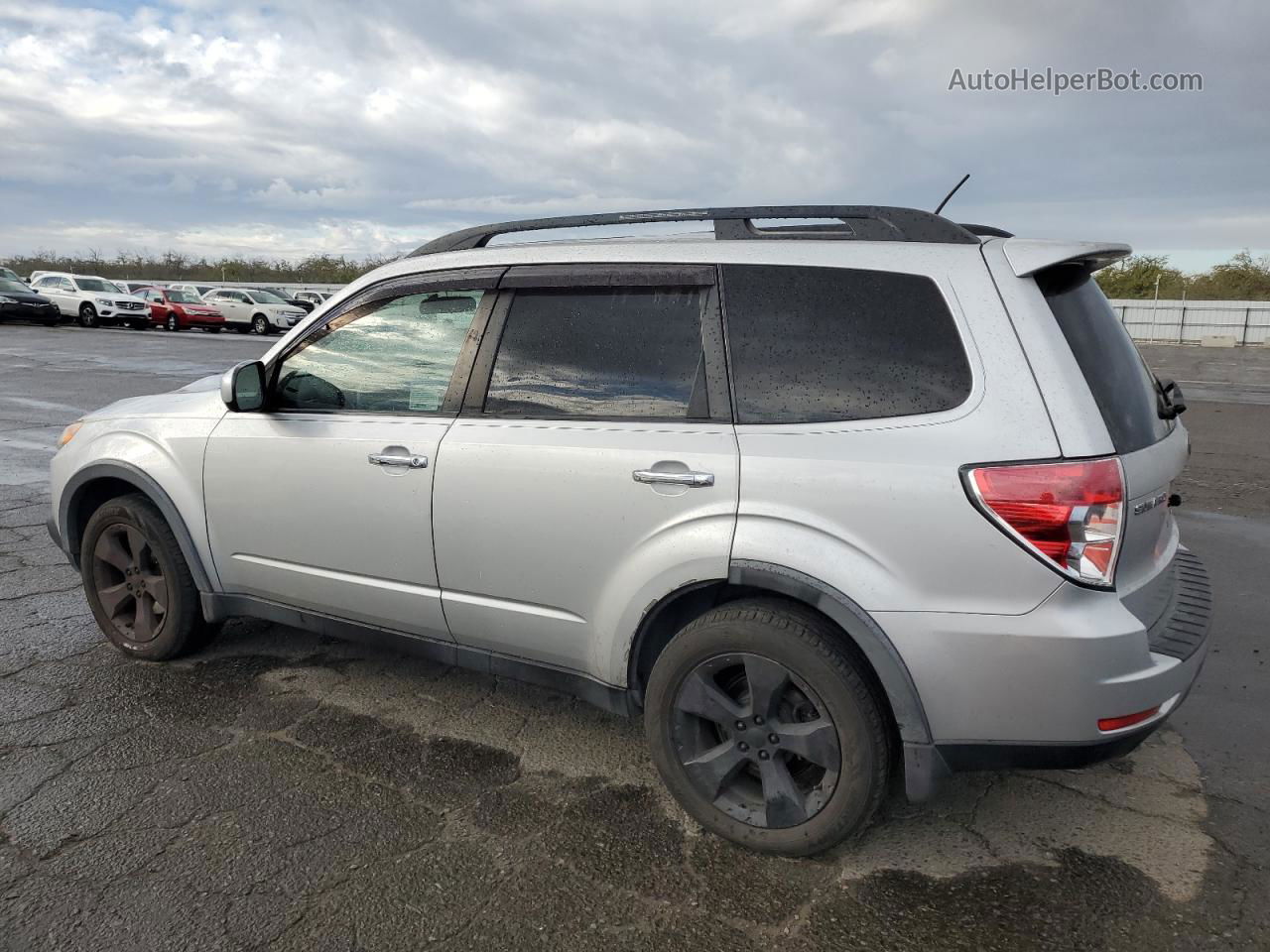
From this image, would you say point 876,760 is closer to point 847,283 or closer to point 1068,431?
point 1068,431

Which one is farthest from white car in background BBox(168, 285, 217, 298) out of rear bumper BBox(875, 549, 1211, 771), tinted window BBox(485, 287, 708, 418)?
rear bumper BBox(875, 549, 1211, 771)

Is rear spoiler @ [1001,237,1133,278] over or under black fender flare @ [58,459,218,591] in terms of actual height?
over

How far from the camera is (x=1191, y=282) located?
48.9 metres

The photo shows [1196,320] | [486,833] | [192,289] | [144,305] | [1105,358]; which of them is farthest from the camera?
[1196,320]

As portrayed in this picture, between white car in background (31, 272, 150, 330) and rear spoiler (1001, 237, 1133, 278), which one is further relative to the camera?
white car in background (31, 272, 150, 330)

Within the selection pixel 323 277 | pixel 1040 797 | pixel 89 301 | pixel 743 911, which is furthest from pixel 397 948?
pixel 323 277

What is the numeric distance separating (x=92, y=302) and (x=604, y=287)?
34481mm

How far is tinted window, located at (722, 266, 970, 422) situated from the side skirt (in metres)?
1.02

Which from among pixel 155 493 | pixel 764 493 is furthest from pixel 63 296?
pixel 764 493

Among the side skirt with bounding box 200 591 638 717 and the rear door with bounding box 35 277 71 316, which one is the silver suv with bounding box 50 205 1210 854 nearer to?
the side skirt with bounding box 200 591 638 717

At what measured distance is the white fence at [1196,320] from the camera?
35.5 meters

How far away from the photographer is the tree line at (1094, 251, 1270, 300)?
45.4m

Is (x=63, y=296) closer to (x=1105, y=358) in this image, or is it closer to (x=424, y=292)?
(x=424, y=292)

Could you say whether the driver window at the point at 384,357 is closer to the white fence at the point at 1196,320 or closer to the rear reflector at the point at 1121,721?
the rear reflector at the point at 1121,721
